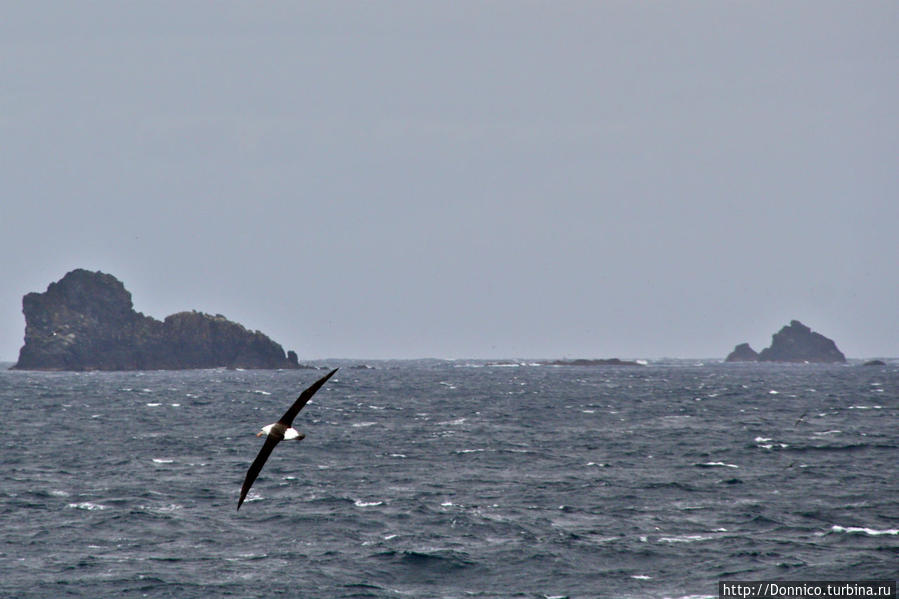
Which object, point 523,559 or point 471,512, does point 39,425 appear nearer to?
point 471,512

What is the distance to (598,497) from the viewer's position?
47500 mm

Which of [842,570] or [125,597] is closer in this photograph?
[125,597]

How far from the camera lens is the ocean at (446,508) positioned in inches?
1373

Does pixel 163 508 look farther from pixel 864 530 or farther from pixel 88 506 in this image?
pixel 864 530

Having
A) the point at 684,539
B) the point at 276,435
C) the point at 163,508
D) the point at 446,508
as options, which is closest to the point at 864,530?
the point at 684,539

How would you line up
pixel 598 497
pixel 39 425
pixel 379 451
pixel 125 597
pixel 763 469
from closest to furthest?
pixel 125 597 < pixel 598 497 < pixel 763 469 < pixel 379 451 < pixel 39 425

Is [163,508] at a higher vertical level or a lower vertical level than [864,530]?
lower

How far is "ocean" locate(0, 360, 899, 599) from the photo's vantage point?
34.9 meters

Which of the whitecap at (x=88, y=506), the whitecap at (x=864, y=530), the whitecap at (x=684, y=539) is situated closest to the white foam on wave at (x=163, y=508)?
the whitecap at (x=88, y=506)

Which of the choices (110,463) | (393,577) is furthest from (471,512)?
(110,463)

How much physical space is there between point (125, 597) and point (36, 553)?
20.6 feet

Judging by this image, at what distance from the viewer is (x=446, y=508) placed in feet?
147

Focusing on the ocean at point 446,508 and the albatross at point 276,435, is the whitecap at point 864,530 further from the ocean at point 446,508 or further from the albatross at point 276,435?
the albatross at point 276,435

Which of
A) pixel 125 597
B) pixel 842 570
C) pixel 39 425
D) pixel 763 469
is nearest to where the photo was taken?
pixel 125 597
